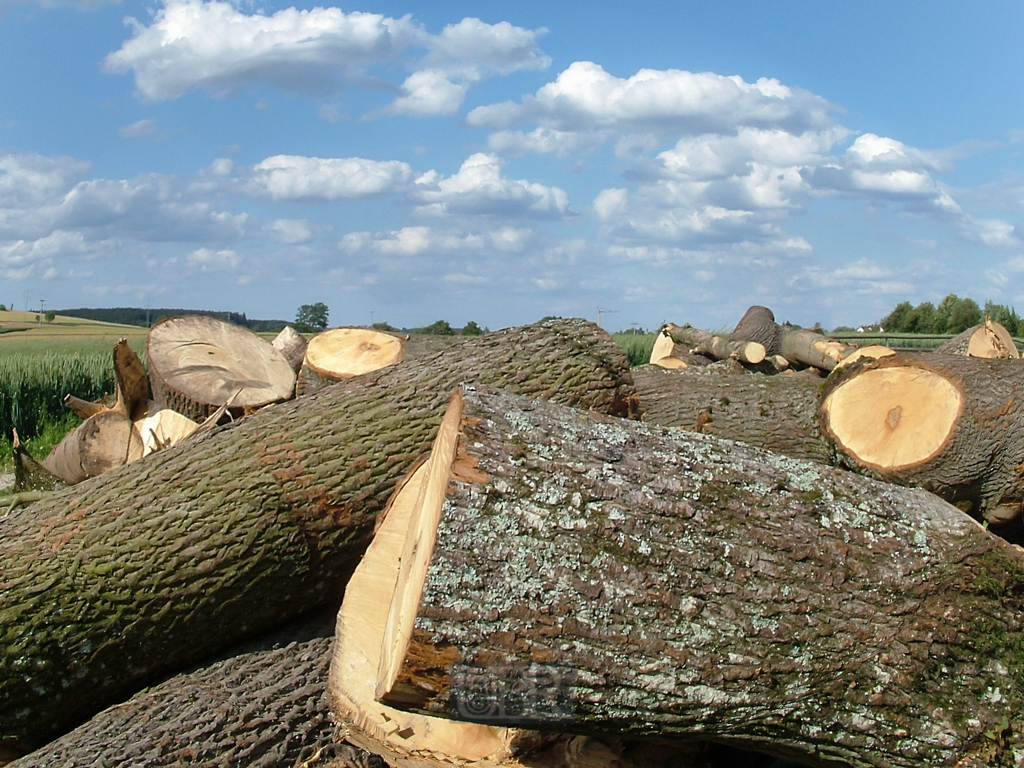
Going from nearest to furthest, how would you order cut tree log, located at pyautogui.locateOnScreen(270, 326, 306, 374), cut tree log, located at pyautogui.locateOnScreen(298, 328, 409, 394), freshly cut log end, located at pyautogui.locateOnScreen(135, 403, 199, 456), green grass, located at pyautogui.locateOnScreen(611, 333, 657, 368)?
freshly cut log end, located at pyautogui.locateOnScreen(135, 403, 199, 456)
cut tree log, located at pyautogui.locateOnScreen(298, 328, 409, 394)
cut tree log, located at pyautogui.locateOnScreen(270, 326, 306, 374)
green grass, located at pyautogui.locateOnScreen(611, 333, 657, 368)

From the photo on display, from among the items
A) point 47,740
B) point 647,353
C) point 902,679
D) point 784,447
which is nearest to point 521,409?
point 902,679

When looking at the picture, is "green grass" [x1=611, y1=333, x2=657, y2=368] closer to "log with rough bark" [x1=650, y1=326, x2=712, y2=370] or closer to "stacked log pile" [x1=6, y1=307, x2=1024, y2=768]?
"log with rough bark" [x1=650, y1=326, x2=712, y2=370]

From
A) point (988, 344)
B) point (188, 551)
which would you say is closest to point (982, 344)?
point (988, 344)

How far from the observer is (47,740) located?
3717mm

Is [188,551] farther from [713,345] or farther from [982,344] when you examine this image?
[713,345]

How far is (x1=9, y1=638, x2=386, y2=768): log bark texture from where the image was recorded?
3.23 meters

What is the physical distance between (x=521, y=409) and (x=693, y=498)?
0.59 m

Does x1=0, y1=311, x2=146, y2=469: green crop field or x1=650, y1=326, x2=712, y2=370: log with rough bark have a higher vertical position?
x1=650, y1=326, x2=712, y2=370: log with rough bark

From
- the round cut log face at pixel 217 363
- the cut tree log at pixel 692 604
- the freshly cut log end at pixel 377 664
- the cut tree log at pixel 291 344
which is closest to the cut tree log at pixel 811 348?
the cut tree log at pixel 291 344

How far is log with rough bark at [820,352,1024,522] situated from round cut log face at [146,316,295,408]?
3882mm

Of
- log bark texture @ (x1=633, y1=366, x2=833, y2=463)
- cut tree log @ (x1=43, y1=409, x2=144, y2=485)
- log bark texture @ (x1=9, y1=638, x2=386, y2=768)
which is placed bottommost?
log bark texture @ (x1=9, y1=638, x2=386, y2=768)

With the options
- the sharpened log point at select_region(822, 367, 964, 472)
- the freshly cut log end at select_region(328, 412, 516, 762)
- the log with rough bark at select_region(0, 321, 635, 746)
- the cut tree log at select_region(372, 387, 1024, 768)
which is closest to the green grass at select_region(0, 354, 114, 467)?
the log with rough bark at select_region(0, 321, 635, 746)

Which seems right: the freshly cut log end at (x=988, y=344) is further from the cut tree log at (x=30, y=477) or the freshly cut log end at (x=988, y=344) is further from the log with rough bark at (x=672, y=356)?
the cut tree log at (x=30, y=477)

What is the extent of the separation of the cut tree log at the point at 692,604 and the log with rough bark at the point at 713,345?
8.72 m
